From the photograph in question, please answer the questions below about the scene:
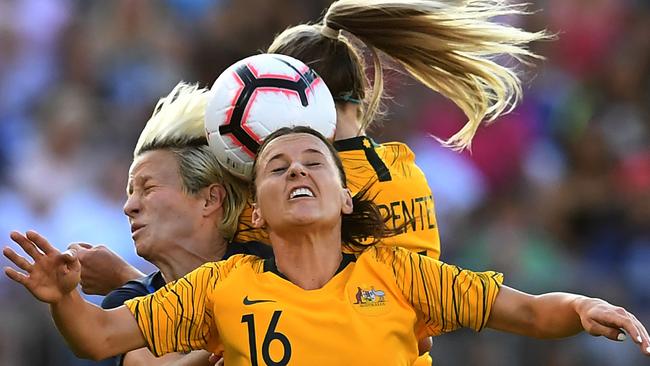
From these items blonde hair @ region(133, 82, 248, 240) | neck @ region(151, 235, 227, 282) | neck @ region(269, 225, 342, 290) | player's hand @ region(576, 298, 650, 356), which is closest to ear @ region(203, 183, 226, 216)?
blonde hair @ region(133, 82, 248, 240)

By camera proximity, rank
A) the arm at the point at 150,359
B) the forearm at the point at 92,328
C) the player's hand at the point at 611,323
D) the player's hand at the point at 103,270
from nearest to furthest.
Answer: the player's hand at the point at 611,323 → the forearm at the point at 92,328 → the arm at the point at 150,359 → the player's hand at the point at 103,270

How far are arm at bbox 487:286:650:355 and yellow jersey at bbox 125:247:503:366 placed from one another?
6 cm

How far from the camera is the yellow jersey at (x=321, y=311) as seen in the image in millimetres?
4191

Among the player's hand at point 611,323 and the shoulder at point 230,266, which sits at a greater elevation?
the shoulder at point 230,266

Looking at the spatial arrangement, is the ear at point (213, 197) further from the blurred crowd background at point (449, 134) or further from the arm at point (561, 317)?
the blurred crowd background at point (449, 134)

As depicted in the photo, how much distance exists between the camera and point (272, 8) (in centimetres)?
1128

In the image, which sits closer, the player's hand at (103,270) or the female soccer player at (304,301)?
the female soccer player at (304,301)

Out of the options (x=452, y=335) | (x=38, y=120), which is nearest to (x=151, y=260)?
(x=452, y=335)

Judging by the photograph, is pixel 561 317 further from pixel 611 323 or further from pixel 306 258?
pixel 306 258

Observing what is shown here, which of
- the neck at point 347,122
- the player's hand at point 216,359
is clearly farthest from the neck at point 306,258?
the neck at point 347,122

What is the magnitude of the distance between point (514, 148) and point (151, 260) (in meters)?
5.69

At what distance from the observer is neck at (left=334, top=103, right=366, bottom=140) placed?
535 cm

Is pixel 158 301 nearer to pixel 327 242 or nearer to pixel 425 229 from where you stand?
pixel 327 242

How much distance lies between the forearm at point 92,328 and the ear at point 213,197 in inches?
42.4
